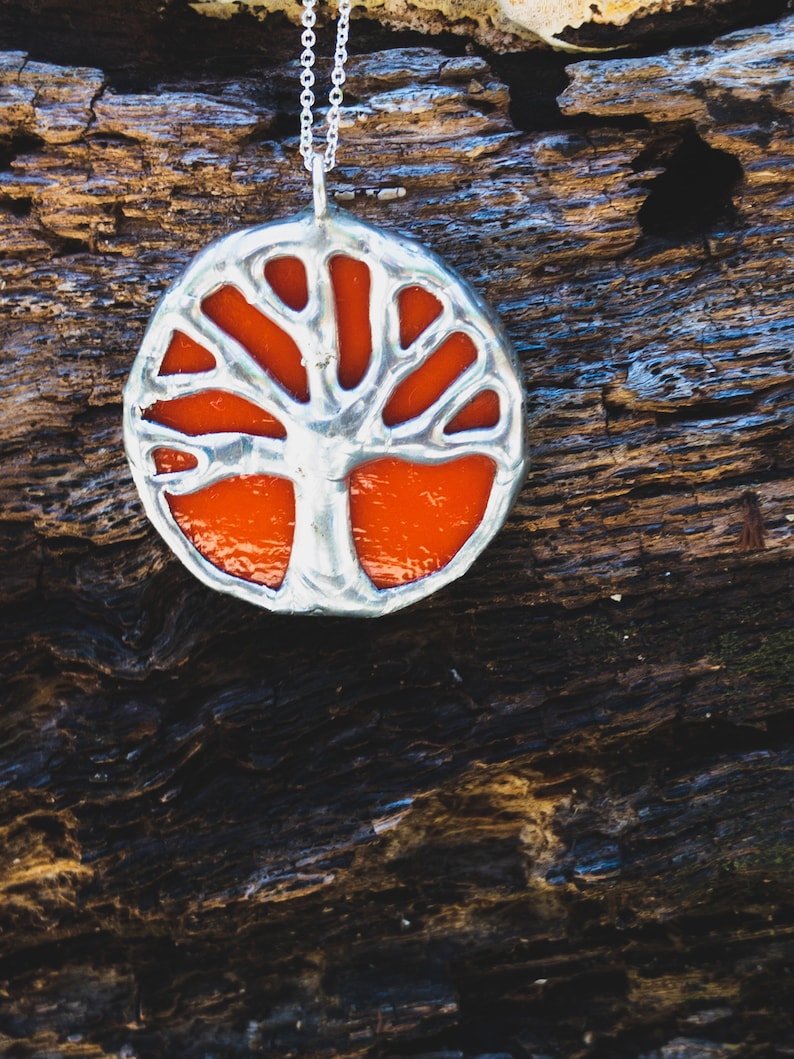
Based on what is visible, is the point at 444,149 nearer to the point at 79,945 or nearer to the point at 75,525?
the point at 75,525

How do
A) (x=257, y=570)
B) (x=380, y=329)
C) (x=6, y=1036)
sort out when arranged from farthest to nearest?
(x=6, y=1036) → (x=257, y=570) → (x=380, y=329)

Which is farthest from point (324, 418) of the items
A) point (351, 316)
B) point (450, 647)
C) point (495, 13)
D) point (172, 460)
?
point (495, 13)

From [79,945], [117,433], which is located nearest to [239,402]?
[117,433]

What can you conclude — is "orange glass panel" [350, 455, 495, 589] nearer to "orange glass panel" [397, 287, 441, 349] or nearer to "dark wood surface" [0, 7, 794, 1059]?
"dark wood surface" [0, 7, 794, 1059]

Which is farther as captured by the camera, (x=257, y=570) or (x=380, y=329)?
(x=257, y=570)

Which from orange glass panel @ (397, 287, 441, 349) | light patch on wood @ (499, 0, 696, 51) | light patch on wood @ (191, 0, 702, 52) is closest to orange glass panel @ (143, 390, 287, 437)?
orange glass panel @ (397, 287, 441, 349)

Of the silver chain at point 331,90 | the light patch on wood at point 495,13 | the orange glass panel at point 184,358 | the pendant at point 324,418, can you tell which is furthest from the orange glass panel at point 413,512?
the light patch on wood at point 495,13

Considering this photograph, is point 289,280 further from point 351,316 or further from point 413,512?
point 413,512
